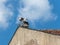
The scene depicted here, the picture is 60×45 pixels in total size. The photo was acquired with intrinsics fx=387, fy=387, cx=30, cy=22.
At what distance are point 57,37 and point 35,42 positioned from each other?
1.79 m

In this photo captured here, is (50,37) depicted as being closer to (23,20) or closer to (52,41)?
(52,41)

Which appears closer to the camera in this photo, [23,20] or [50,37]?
[50,37]

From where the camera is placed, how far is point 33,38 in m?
29.8

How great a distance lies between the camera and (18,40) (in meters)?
30.7

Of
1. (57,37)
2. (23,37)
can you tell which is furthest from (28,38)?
(57,37)

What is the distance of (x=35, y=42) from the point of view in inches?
1166

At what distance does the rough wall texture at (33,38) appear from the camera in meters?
29.1

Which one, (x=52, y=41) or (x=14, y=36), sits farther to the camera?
(x=14, y=36)

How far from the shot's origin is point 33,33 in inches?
1177

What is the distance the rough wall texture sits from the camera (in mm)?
29109

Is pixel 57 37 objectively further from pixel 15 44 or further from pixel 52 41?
pixel 15 44

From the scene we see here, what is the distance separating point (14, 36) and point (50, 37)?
3463 mm

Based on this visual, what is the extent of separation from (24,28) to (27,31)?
425mm

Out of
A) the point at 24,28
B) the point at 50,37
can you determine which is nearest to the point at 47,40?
the point at 50,37
